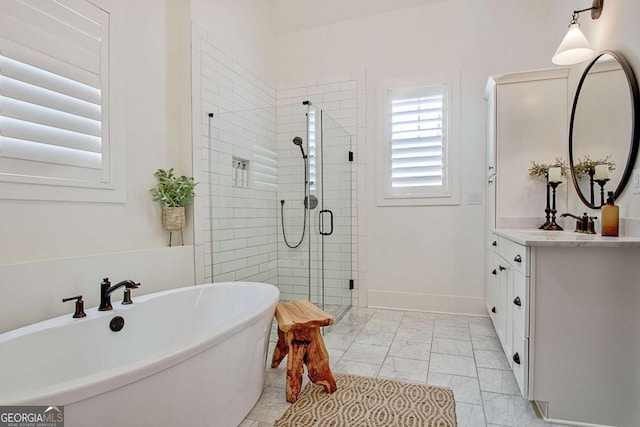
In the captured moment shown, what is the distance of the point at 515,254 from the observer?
1.88m

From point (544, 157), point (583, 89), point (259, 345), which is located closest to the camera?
point (259, 345)

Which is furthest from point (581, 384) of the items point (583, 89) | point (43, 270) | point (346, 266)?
point (43, 270)

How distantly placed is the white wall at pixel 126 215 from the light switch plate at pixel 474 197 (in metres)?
2.64

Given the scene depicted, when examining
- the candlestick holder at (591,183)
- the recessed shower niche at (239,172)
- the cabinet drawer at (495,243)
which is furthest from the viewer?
the recessed shower niche at (239,172)

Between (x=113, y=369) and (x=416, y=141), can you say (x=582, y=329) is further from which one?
(x=416, y=141)

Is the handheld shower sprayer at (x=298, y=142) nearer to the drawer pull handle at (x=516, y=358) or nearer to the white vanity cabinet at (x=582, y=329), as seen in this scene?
the white vanity cabinet at (x=582, y=329)

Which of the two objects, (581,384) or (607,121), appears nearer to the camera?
(581,384)

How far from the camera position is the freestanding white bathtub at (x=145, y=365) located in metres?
1.01

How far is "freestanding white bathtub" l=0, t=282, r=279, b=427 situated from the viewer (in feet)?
3.30

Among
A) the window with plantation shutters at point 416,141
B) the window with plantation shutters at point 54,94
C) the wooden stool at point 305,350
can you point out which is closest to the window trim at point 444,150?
the window with plantation shutters at point 416,141

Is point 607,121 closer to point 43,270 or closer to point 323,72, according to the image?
point 323,72

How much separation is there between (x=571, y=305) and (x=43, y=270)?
2583 mm

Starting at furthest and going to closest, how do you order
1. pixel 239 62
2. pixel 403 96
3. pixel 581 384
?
pixel 403 96 → pixel 239 62 → pixel 581 384

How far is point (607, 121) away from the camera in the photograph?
207 cm
